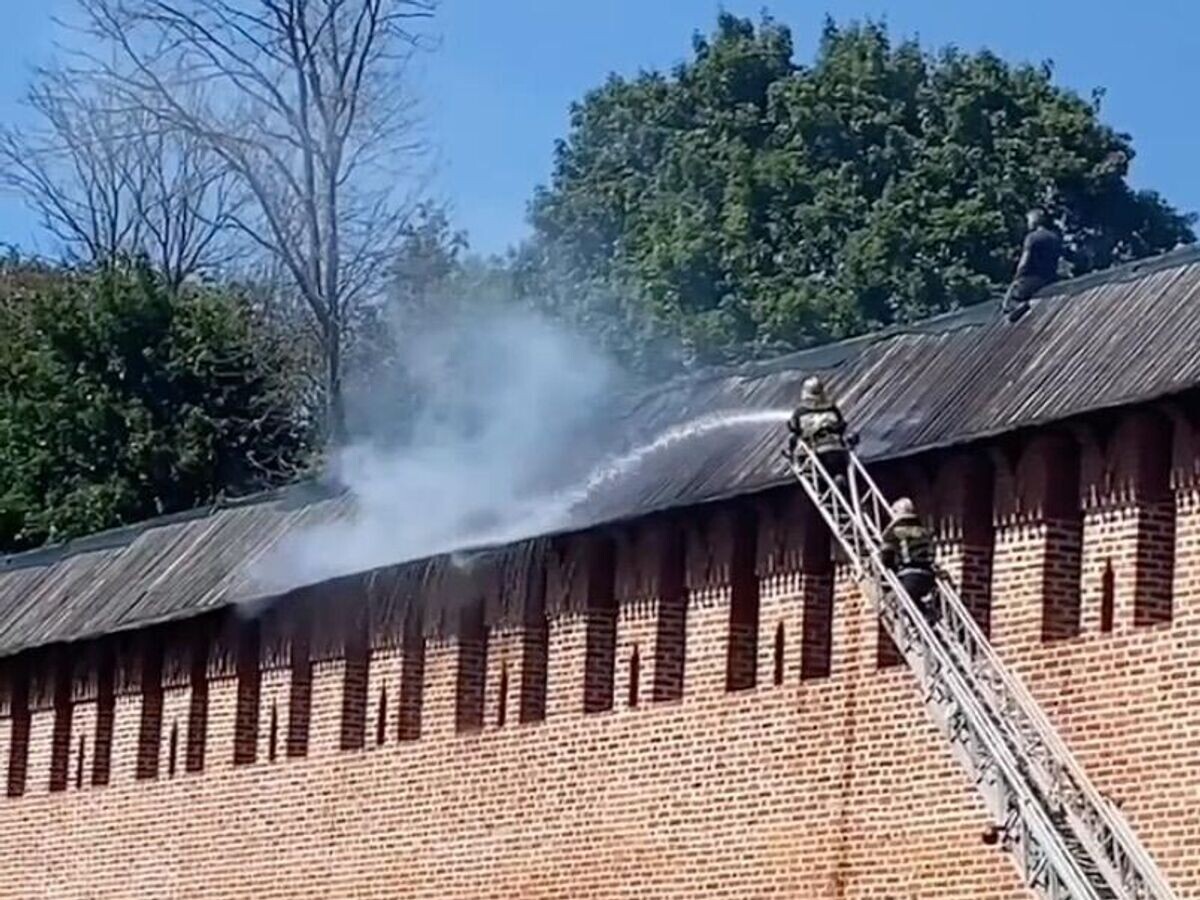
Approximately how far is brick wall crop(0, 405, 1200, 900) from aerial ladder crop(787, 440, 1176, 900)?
54 centimetres

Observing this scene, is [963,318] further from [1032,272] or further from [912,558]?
[912,558]

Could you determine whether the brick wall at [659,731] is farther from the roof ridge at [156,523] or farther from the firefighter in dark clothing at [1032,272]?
the firefighter in dark clothing at [1032,272]

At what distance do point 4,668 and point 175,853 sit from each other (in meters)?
2.62

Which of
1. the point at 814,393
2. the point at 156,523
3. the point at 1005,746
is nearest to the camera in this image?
the point at 1005,746

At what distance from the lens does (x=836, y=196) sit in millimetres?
38031

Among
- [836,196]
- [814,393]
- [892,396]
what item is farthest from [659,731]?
[836,196]

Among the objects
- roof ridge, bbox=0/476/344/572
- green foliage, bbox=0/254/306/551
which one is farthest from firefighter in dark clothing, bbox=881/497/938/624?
green foliage, bbox=0/254/306/551

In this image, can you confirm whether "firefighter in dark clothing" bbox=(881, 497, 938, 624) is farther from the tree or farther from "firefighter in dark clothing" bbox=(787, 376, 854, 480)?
the tree

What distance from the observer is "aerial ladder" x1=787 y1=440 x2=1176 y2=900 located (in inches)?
524

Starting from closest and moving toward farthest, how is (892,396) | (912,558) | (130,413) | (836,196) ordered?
(912,558), (892,396), (130,413), (836,196)

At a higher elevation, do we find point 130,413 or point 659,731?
point 130,413

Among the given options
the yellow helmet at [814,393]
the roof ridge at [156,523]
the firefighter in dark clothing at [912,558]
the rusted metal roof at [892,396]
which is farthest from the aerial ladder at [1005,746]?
the roof ridge at [156,523]

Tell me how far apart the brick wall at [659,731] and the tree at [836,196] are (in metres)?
13.6

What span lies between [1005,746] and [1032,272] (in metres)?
4.36
